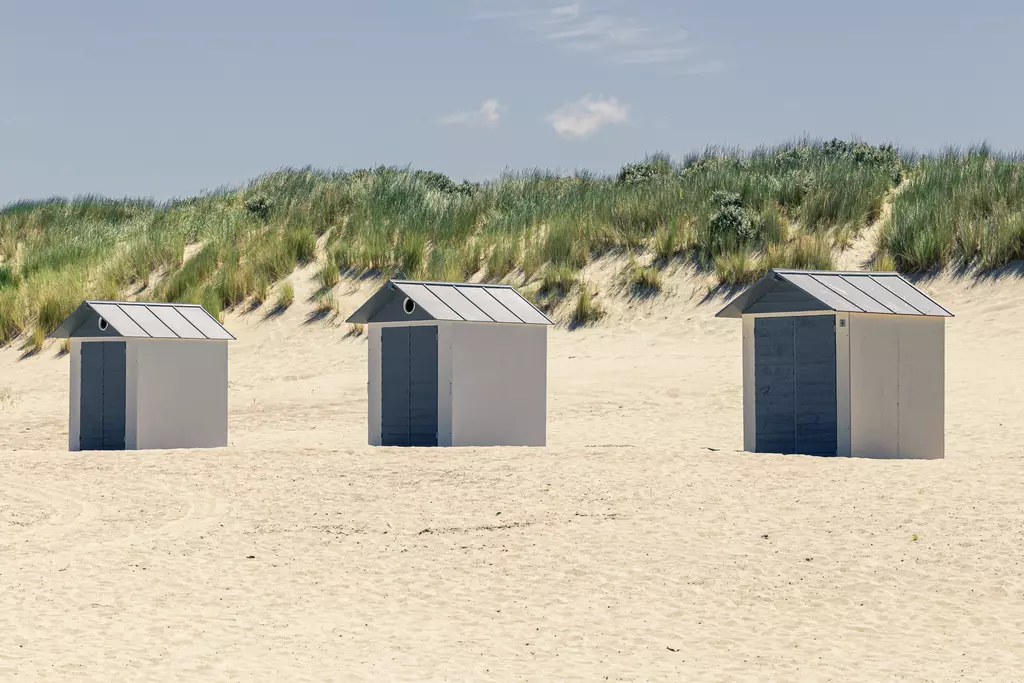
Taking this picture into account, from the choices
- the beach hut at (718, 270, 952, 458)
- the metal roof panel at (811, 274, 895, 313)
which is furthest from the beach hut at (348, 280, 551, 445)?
the metal roof panel at (811, 274, 895, 313)

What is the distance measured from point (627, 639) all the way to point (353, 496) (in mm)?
4955

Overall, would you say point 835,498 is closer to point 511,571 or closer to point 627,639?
point 511,571

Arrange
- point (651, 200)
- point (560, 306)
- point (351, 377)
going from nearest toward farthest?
1. point (351, 377)
2. point (560, 306)
3. point (651, 200)

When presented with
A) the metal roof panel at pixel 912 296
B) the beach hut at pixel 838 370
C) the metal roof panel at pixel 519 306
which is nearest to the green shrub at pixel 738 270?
the metal roof panel at pixel 519 306

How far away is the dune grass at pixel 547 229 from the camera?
27.1 metres

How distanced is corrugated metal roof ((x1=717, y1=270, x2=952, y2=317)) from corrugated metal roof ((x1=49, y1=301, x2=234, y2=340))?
704cm

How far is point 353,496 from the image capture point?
13.4m

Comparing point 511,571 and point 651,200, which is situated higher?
point 651,200

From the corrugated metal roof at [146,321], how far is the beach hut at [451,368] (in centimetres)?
250

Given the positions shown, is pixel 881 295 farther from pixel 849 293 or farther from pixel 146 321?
pixel 146 321

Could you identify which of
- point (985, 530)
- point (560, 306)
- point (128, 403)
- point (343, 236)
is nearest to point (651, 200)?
point (560, 306)

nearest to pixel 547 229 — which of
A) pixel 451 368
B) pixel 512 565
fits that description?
pixel 451 368

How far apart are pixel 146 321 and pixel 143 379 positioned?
0.85m

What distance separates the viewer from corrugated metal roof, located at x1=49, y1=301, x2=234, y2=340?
739 inches
